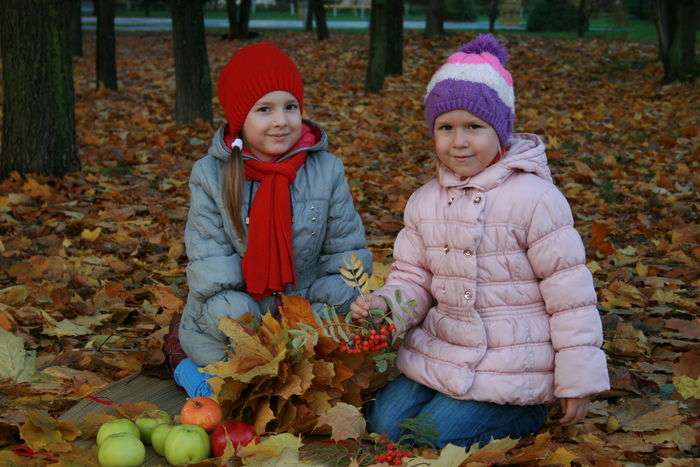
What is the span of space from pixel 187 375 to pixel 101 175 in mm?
4207

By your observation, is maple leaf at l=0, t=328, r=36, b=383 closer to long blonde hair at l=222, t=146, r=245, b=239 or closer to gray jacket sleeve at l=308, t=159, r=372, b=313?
long blonde hair at l=222, t=146, r=245, b=239


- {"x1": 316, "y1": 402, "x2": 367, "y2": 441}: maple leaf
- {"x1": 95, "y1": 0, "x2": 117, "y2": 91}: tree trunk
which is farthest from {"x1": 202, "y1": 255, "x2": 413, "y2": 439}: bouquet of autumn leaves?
{"x1": 95, "y1": 0, "x2": 117, "y2": 91}: tree trunk

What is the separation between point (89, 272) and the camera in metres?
4.76

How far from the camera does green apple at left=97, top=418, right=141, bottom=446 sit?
9.02 ft

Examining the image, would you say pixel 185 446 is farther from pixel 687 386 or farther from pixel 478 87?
pixel 687 386

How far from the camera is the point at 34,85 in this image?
Result: 668cm

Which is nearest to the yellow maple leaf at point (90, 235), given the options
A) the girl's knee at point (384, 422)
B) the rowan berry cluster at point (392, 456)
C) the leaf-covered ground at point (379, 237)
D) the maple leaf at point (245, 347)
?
the leaf-covered ground at point (379, 237)

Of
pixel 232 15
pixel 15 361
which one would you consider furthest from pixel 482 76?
pixel 232 15

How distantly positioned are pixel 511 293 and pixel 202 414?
3.65ft

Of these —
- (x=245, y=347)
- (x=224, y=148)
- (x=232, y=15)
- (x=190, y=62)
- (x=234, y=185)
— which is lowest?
(x=245, y=347)

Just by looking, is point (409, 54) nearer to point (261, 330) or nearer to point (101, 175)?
point (101, 175)

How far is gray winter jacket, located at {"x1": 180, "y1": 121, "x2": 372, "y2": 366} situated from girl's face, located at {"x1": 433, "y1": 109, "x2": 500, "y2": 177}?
67 centimetres

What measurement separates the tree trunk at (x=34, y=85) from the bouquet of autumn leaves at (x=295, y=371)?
14.5 feet

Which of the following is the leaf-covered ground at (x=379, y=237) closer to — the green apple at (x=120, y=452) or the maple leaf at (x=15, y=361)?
the maple leaf at (x=15, y=361)
